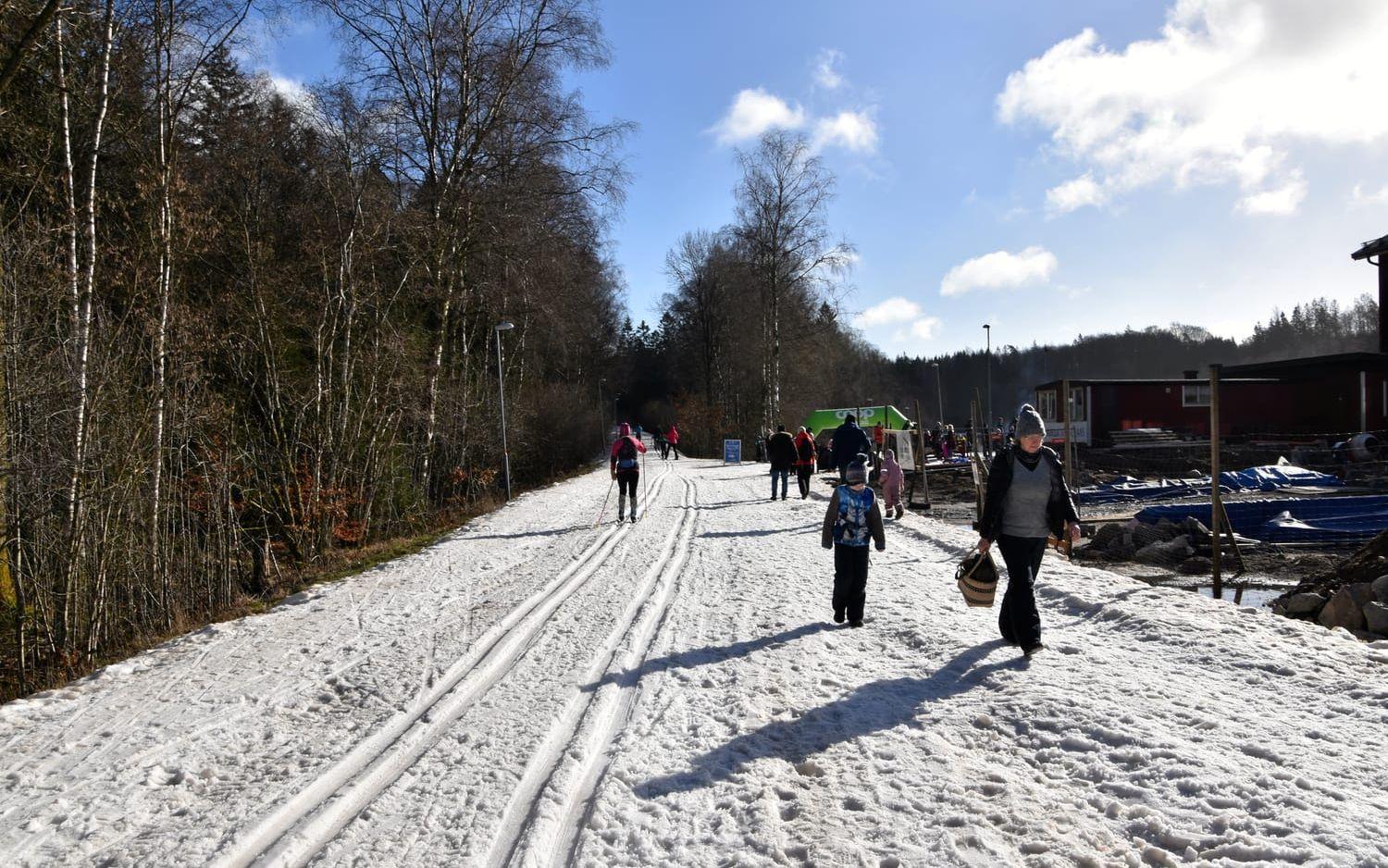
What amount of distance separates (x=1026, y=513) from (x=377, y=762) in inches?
174

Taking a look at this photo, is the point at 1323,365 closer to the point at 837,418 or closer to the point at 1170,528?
the point at 837,418

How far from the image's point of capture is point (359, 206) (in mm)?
12930

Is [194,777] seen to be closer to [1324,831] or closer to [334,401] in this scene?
[1324,831]

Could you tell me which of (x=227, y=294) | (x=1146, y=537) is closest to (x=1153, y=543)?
(x=1146, y=537)

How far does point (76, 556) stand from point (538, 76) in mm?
15023

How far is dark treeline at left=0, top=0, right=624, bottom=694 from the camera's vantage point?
23.2ft

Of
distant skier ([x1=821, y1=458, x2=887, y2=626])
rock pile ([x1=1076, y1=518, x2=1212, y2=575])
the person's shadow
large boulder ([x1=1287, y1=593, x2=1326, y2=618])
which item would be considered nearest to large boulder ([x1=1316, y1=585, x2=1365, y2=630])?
large boulder ([x1=1287, y1=593, x2=1326, y2=618])

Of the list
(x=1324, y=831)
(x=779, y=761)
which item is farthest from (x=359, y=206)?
(x=1324, y=831)

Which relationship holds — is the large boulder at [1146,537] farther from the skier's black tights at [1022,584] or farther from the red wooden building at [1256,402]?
the red wooden building at [1256,402]

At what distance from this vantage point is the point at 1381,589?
724 centimetres

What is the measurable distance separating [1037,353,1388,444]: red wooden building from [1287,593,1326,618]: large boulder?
78.6 feet

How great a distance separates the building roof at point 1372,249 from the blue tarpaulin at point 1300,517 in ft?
64.1

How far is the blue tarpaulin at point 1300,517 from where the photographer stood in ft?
40.8

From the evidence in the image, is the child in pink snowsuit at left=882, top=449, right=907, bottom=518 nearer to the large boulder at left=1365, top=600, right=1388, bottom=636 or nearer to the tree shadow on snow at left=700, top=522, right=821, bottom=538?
the tree shadow on snow at left=700, top=522, right=821, bottom=538
